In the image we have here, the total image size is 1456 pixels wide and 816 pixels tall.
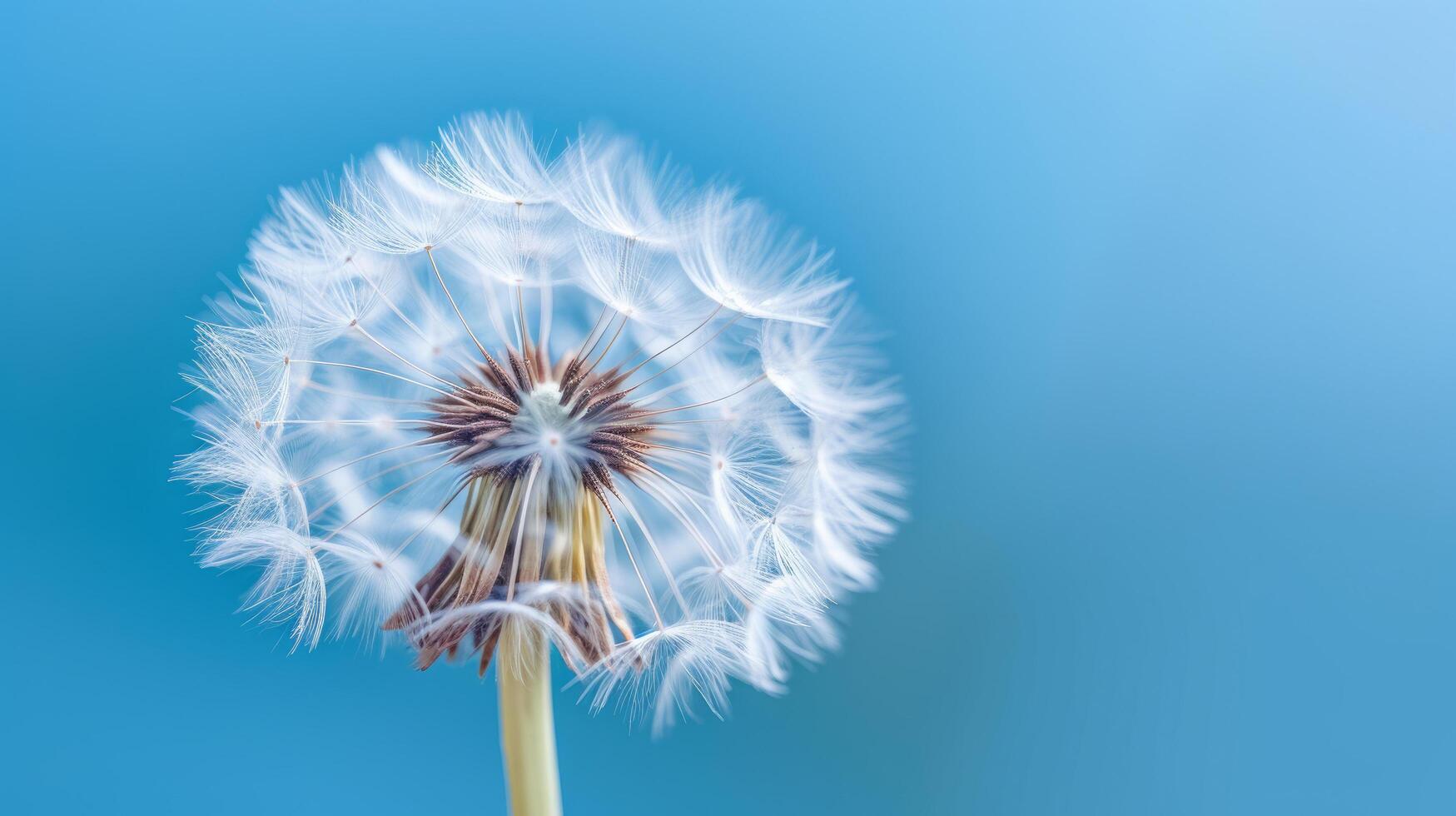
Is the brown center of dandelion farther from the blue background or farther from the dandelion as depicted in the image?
the blue background

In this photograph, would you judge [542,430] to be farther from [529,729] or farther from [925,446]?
[925,446]

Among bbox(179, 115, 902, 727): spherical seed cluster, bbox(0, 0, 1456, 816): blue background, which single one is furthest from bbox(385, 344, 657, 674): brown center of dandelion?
bbox(0, 0, 1456, 816): blue background

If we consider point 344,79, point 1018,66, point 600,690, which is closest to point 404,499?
point 600,690

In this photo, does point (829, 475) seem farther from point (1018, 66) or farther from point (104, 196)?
point (104, 196)

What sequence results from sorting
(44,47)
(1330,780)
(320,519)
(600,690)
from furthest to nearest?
1. (1330,780)
2. (44,47)
3. (320,519)
4. (600,690)

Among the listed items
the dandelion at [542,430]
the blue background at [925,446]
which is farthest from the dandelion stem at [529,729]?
the blue background at [925,446]

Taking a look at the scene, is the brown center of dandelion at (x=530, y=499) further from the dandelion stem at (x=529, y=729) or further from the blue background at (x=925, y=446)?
the blue background at (x=925, y=446)

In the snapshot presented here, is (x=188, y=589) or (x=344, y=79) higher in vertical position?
(x=344, y=79)
